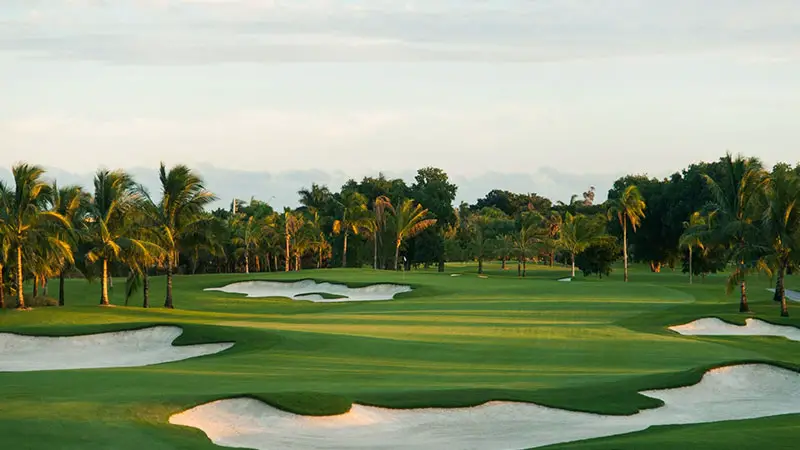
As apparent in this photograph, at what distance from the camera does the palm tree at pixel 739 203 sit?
4134 cm

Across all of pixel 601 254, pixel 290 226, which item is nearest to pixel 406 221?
pixel 290 226

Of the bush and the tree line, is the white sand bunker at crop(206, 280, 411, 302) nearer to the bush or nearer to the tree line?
the tree line

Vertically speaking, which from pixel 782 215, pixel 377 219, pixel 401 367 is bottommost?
pixel 401 367

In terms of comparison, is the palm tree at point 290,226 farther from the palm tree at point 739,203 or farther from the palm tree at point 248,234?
the palm tree at point 739,203

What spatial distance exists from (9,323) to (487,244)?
68.1 metres

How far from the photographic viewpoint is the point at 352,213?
90.1 m

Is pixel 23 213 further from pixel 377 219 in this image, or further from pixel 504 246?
pixel 504 246

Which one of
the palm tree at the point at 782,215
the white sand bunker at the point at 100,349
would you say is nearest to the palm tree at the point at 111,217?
the white sand bunker at the point at 100,349

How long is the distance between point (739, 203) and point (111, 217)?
3034 cm

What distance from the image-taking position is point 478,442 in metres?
16.1

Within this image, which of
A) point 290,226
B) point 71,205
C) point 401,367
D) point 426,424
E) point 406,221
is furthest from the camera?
point 290,226

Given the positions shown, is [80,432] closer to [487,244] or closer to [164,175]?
[164,175]

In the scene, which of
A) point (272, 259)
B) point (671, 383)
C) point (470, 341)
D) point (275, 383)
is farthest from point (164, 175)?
point (272, 259)

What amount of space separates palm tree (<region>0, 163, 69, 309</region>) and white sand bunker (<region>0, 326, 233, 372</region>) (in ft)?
24.8
